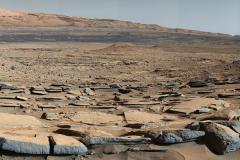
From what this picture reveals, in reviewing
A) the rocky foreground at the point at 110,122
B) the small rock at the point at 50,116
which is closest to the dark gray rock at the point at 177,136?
the rocky foreground at the point at 110,122

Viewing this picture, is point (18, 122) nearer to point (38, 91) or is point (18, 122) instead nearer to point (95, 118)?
point (95, 118)

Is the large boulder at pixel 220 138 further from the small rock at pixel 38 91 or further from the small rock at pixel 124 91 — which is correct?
the small rock at pixel 124 91

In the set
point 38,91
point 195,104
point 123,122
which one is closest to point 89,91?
point 38,91

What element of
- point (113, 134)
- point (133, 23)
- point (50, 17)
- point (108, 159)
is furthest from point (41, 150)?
point (133, 23)

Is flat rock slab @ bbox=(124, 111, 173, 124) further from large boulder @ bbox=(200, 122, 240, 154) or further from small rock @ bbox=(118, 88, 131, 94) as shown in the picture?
small rock @ bbox=(118, 88, 131, 94)

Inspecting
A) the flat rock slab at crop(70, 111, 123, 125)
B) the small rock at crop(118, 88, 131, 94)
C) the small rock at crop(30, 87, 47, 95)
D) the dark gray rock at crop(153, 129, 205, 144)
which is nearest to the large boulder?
the dark gray rock at crop(153, 129, 205, 144)
